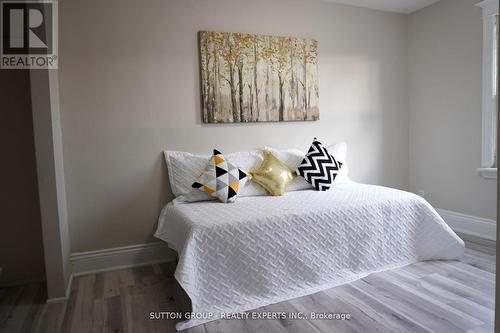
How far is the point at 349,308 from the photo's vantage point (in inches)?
82.0

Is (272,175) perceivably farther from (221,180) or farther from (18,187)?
(18,187)

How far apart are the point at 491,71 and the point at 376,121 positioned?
1.17 m

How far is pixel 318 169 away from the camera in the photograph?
314cm

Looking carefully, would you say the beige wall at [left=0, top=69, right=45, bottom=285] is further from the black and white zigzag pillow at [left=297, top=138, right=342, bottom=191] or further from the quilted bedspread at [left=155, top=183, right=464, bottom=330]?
the black and white zigzag pillow at [left=297, top=138, right=342, bottom=191]

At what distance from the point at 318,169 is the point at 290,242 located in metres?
1.05

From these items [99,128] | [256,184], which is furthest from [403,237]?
[99,128]

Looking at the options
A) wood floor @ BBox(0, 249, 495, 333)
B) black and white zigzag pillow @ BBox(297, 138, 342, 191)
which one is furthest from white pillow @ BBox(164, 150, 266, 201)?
Result: wood floor @ BBox(0, 249, 495, 333)

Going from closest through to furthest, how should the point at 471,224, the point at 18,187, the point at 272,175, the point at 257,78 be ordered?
the point at 18,187 < the point at 272,175 < the point at 257,78 < the point at 471,224

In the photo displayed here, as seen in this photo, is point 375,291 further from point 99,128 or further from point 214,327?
point 99,128

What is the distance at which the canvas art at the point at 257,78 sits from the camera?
309 centimetres

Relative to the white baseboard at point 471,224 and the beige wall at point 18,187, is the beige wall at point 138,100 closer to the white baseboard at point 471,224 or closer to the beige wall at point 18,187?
the beige wall at point 18,187

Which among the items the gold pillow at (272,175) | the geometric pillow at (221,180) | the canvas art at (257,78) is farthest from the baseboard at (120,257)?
the canvas art at (257,78)

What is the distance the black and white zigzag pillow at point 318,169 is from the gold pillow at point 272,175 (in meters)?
0.16

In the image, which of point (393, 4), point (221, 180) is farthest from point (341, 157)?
point (393, 4)
